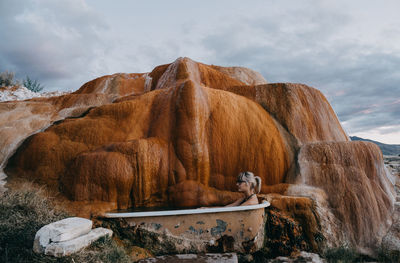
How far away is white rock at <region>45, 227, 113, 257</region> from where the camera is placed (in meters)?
Answer: 3.07

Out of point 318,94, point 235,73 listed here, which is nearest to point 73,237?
point 318,94

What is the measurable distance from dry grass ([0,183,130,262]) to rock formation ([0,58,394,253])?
1.99 ft

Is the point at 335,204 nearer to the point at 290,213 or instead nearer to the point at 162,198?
the point at 290,213

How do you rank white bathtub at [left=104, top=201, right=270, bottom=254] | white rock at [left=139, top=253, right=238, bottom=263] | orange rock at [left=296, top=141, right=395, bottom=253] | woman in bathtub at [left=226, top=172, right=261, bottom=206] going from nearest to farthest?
white rock at [left=139, top=253, right=238, bottom=263], white bathtub at [left=104, top=201, right=270, bottom=254], woman in bathtub at [left=226, top=172, right=261, bottom=206], orange rock at [left=296, top=141, right=395, bottom=253]

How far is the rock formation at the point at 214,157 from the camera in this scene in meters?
5.07

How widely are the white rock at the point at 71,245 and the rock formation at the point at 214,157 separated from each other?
4.44ft

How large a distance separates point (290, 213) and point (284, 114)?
2.66 metres

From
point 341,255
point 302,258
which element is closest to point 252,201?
point 302,258

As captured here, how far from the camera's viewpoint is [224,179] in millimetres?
5793

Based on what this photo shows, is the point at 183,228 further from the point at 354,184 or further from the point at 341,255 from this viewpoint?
the point at 354,184

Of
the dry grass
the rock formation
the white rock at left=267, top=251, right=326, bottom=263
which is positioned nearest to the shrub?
the rock formation

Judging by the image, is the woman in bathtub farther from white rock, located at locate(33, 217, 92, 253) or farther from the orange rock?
white rock, located at locate(33, 217, 92, 253)

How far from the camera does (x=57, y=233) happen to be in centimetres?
320

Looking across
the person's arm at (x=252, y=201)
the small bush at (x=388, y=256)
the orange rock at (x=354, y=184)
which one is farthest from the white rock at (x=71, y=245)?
the small bush at (x=388, y=256)
